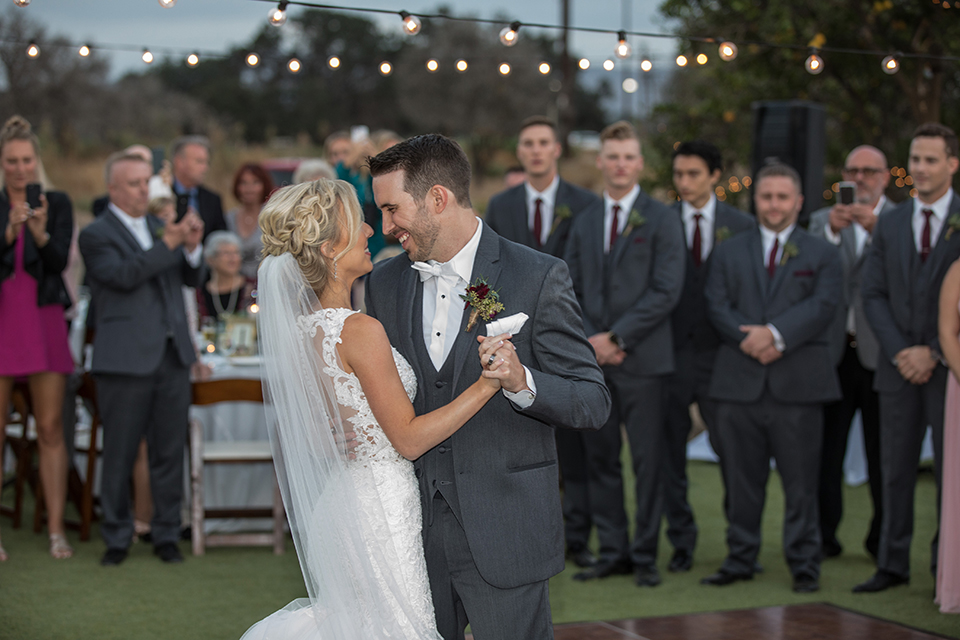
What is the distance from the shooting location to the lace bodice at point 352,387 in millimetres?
2736

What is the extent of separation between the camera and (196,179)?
691cm

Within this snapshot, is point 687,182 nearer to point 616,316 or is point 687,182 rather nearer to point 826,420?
point 616,316

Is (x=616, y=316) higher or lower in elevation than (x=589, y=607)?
higher

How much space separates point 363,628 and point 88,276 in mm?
3344

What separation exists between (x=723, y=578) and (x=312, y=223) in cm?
333

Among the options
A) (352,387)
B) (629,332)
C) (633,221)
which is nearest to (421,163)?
(352,387)

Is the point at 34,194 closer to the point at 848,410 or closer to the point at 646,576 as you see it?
the point at 646,576

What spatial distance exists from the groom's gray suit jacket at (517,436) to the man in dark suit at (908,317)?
2.82 m

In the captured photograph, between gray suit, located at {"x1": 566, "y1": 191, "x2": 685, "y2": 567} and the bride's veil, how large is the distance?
8.39ft

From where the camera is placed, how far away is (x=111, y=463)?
210 inches

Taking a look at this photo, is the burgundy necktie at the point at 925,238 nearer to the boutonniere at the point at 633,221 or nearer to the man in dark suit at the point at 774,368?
the man in dark suit at the point at 774,368

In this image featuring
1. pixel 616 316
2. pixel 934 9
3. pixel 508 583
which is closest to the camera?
pixel 508 583

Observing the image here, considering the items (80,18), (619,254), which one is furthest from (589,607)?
(80,18)

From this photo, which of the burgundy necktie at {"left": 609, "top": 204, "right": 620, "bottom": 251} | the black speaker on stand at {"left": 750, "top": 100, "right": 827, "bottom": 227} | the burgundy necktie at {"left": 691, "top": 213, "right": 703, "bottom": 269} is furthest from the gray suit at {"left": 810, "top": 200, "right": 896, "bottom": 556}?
the black speaker on stand at {"left": 750, "top": 100, "right": 827, "bottom": 227}
